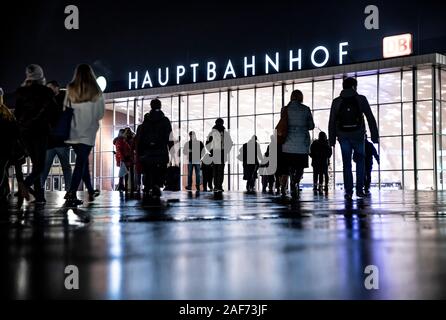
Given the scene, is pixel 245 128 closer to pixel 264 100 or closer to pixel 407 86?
pixel 264 100

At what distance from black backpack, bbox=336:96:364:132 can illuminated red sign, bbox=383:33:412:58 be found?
77.6 ft

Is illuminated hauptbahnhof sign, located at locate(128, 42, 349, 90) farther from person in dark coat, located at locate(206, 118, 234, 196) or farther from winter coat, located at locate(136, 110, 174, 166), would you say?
winter coat, located at locate(136, 110, 174, 166)

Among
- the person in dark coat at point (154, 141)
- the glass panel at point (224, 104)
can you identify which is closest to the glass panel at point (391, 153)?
the glass panel at point (224, 104)

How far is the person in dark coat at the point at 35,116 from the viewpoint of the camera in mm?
8961

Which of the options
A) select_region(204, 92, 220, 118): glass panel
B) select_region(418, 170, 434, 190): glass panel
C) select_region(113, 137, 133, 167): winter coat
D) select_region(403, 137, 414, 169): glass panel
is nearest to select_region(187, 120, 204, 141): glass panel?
select_region(204, 92, 220, 118): glass panel

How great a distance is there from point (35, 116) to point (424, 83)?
27213 millimetres

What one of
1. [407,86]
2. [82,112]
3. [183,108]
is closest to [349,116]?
[82,112]

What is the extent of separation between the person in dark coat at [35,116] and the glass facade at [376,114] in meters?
22.0

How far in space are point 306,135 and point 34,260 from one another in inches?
366

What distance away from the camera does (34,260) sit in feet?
11.1

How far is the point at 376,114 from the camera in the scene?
115 ft

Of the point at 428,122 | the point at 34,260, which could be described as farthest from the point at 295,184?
the point at 428,122

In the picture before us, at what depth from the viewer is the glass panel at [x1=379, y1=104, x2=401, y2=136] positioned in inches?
1314
